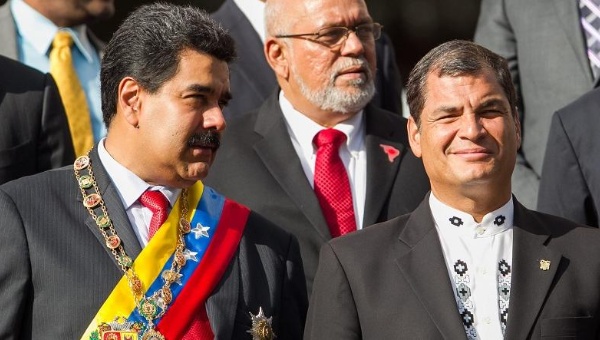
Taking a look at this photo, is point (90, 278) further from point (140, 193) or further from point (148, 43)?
point (148, 43)

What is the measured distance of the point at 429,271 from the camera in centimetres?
432

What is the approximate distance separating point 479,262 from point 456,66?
0.63m

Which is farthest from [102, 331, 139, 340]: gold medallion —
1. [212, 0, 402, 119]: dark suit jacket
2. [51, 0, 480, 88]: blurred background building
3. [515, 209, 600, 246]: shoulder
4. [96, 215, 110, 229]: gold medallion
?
[51, 0, 480, 88]: blurred background building

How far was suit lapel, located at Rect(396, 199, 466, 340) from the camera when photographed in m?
4.21

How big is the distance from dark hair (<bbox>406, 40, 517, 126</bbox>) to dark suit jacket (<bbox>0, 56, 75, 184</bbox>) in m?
1.41

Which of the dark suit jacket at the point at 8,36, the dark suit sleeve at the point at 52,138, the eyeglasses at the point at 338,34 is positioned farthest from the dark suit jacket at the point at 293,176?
the dark suit jacket at the point at 8,36

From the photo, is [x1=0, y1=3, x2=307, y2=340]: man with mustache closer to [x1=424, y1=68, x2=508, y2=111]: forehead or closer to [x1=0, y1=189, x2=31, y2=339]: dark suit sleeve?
[x1=0, y1=189, x2=31, y2=339]: dark suit sleeve

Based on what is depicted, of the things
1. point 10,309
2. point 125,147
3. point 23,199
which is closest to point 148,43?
point 125,147

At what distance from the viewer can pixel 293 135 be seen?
→ 5.82 m

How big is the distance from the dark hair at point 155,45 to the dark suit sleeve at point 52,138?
2.10ft

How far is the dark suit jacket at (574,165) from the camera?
5.18 meters

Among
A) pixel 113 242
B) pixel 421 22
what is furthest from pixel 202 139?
pixel 421 22

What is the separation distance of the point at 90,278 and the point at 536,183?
236 cm

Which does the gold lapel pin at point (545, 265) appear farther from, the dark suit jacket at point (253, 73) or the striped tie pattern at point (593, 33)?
the dark suit jacket at point (253, 73)
